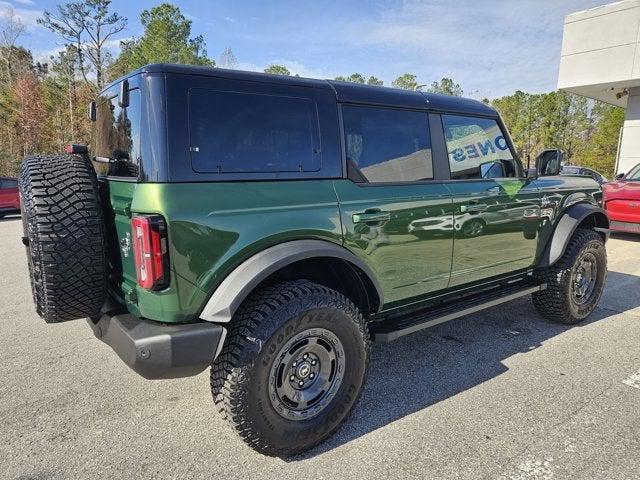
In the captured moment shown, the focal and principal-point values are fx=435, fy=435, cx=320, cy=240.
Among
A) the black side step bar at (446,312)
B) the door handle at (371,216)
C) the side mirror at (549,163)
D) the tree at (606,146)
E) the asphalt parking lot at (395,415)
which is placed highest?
Result: the tree at (606,146)

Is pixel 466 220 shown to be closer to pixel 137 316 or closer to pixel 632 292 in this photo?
pixel 137 316

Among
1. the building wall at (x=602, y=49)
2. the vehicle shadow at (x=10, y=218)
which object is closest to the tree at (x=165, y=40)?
the vehicle shadow at (x=10, y=218)

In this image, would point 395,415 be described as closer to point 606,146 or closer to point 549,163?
point 549,163

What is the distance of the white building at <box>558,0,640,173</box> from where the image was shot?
46.2 ft

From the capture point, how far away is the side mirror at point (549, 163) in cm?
389

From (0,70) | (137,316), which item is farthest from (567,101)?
(0,70)

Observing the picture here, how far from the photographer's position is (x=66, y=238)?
7.21 ft

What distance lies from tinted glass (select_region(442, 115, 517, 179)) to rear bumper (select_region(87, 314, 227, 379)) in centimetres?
218

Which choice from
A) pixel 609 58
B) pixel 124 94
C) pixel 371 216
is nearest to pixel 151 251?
pixel 124 94

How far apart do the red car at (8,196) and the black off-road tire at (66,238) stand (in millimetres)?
14631

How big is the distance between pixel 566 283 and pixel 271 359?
125 inches

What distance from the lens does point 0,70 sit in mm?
34469

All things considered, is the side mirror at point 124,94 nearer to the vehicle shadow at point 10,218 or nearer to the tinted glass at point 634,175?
the tinted glass at point 634,175

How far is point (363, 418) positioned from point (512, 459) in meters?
0.86
